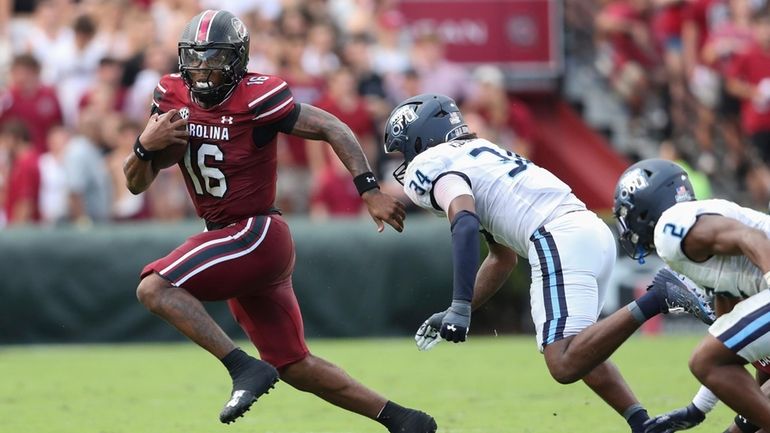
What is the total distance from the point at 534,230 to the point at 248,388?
1.54 m

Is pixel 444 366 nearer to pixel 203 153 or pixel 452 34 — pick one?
pixel 203 153

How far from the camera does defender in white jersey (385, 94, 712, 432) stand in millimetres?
6277

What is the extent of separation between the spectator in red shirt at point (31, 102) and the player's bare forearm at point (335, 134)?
7380 mm

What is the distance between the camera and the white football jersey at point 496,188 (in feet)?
21.4

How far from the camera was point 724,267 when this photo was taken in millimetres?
5867

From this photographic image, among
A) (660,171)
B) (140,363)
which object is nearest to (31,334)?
(140,363)

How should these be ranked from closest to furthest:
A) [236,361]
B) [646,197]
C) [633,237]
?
[646,197], [633,237], [236,361]

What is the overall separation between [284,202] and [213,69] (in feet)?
25.4

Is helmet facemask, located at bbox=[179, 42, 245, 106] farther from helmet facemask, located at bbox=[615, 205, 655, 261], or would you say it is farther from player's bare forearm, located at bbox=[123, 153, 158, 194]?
helmet facemask, located at bbox=[615, 205, 655, 261]

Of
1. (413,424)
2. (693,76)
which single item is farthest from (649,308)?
(693,76)

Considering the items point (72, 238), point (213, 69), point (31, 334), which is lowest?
point (31, 334)

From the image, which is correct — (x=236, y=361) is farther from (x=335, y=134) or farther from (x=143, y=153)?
(x=335, y=134)

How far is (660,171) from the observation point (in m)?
6.11

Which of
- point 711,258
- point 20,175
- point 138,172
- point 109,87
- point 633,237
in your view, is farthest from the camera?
point 109,87
